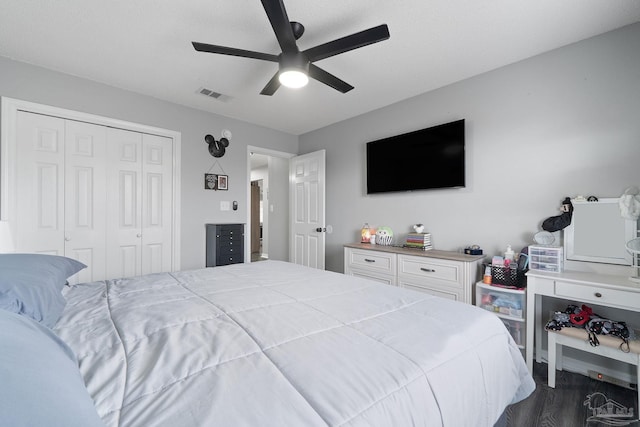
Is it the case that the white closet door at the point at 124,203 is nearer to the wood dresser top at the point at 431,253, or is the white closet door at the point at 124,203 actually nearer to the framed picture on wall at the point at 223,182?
the framed picture on wall at the point at 223,182

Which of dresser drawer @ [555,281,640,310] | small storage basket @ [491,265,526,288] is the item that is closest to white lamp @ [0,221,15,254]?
small storage basket @ [491,265,526,288]

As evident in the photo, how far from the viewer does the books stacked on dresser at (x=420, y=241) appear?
2949mm

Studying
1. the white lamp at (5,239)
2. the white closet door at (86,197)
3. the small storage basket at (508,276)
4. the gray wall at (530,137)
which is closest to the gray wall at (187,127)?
the white closet door at (86,197)

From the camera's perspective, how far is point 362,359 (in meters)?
0.84

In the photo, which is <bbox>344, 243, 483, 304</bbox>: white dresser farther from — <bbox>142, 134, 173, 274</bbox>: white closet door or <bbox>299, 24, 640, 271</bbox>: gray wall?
<bbox>142, 134, 173, 274</bbox>: white closet door

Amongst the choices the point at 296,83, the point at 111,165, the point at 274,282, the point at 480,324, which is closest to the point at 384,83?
the point at 296,83

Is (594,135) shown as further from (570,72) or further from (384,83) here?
(384,83)

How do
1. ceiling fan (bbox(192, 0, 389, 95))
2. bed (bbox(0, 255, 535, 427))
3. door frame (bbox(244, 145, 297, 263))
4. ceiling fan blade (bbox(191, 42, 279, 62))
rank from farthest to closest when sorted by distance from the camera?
door frame (bbox(244, 145, 297, 263)), ceiling fan blade (bbox(191, 42, 279, 62)), ceiling fan (bbox(192, 0, 389, 95)), bed (bbox(0, 255, 535, 427))

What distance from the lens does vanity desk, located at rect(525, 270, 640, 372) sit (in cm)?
171

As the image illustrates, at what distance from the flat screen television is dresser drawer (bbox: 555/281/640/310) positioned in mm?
1200

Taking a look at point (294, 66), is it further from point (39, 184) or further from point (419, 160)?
point (39, 184)

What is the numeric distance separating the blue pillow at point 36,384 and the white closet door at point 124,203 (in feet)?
9.43

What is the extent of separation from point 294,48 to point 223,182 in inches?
92.1

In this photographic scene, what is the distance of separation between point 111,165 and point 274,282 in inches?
98.6
